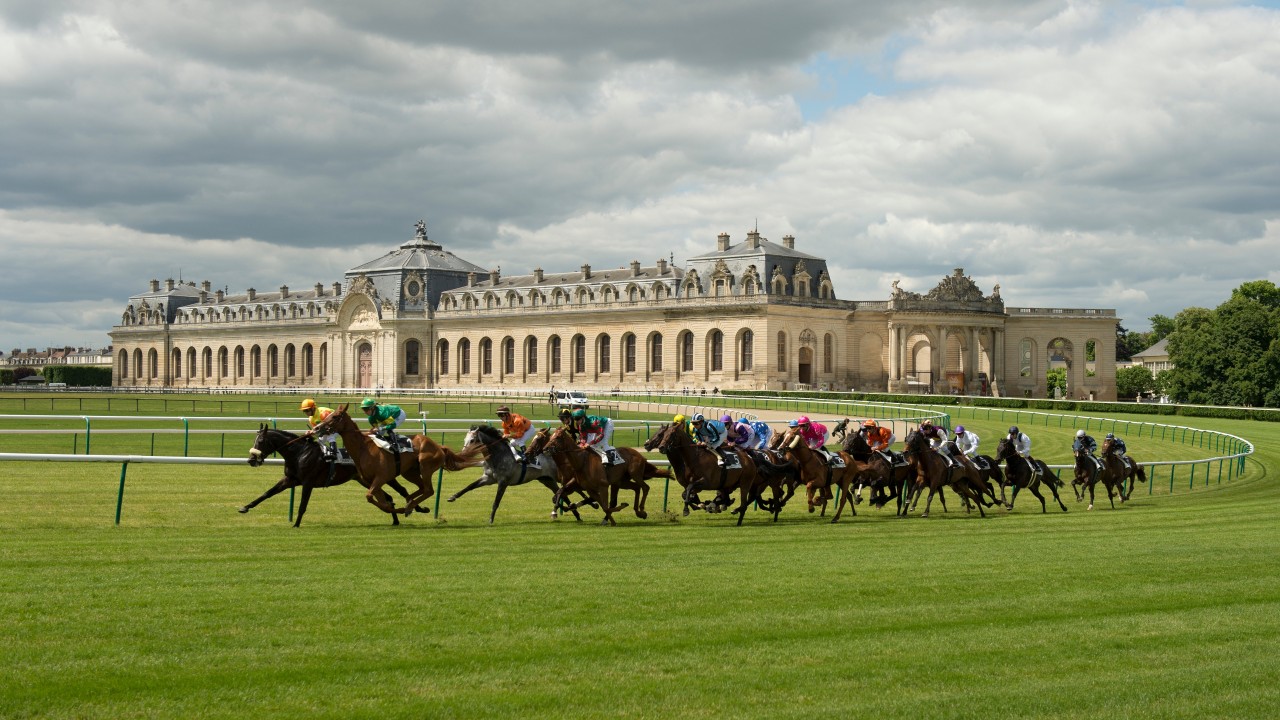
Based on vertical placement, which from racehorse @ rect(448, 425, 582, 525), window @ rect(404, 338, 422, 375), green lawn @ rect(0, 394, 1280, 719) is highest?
window @ rect(404, 338, 422, 375)

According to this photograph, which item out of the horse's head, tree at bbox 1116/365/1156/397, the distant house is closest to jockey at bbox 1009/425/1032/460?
the horse's head

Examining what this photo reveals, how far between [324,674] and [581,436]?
31.4ft

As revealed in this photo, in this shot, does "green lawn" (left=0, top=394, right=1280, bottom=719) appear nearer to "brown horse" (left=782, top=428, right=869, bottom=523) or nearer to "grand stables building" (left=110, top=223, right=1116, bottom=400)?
"brown horse" (left=782, top=428, right=869, bottom=523)

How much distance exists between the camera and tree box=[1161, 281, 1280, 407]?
65.6 m

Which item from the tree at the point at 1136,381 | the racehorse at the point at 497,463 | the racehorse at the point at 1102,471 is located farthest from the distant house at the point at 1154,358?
the racehorse at the point at 497,463

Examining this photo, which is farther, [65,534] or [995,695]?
[65,534]

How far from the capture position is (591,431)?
17469 millimetres

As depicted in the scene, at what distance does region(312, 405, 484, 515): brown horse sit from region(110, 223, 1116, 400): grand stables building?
5921cm

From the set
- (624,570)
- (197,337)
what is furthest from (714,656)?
(197,337)

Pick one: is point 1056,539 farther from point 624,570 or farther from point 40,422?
point 40,422

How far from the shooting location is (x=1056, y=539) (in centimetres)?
1600

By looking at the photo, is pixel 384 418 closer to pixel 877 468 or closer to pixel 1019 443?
pixel 877 468

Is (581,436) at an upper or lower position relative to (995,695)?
upper

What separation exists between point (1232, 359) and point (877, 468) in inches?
2214
